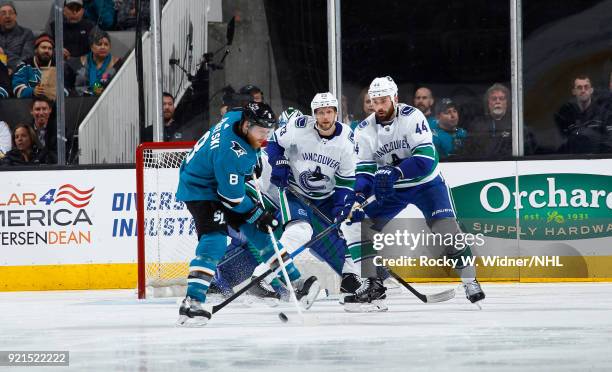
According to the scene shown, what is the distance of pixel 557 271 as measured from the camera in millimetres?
8867

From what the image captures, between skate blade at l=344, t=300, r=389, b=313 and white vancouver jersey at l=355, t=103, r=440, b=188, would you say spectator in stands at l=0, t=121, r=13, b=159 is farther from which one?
skate blade at l=344, t=300, r=389, b=313

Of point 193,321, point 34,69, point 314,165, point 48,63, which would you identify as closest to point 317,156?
point 314,165

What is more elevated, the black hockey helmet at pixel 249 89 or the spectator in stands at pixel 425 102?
the black hockey helmet at pixel 249 89

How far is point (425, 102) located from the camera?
905 cm

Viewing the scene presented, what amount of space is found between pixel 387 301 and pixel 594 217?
1943 mm

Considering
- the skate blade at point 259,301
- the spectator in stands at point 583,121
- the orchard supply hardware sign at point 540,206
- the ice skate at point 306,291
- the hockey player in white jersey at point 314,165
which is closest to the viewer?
the ice skate at point 306,291

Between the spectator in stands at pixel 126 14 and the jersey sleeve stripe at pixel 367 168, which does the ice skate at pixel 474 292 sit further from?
the spectator in stands at pixel 126 14

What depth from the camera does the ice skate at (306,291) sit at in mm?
6922

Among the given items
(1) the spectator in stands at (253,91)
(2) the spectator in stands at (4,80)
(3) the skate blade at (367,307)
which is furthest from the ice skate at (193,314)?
(2) the spectator in stands at (4,80)

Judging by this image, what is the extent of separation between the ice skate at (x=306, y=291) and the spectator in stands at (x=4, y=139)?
3.13 metres

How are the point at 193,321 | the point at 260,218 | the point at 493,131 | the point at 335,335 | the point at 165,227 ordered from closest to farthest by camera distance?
the point at 335,335 < the point at 193,321 < the point at 260,218 < the point at 165,227 < the point at 493,131

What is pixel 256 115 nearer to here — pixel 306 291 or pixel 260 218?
pixel 260 218

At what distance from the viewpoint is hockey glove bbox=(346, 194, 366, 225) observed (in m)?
6.94

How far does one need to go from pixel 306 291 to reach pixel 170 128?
99.7 inches
